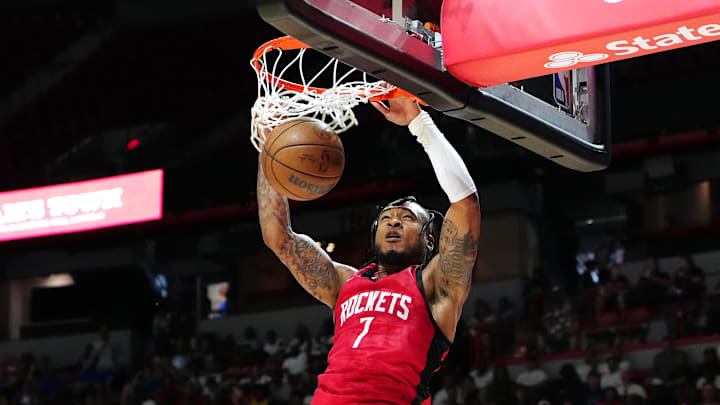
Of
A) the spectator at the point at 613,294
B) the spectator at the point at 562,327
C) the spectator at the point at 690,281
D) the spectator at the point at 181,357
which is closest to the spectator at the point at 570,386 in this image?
the spectator at the point at 562,327

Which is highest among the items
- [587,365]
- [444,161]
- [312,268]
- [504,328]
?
[444,161]

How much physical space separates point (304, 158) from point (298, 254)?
570 millimetres

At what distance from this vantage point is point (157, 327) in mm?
12938

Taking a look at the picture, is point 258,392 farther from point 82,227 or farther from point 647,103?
point 647,103

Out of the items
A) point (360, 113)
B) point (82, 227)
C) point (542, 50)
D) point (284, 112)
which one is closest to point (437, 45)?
point (542, 50)

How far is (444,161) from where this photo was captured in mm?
3502

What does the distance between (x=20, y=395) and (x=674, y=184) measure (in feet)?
27.4

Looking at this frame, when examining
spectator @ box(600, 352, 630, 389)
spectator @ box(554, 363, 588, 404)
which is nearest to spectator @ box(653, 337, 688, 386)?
spectator @ box(600, 352, 630, 389)

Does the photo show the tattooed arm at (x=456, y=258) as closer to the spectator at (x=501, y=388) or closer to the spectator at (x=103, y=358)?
the spectator at (x=501, y=388)

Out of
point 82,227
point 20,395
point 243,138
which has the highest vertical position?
point 243,138

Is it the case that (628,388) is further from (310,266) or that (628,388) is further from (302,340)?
(310,266)

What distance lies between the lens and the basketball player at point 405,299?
346 centimetres

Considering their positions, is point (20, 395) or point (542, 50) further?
point (20, 395)

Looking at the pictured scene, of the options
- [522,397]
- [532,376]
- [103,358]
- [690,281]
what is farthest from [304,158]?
[103,358]
